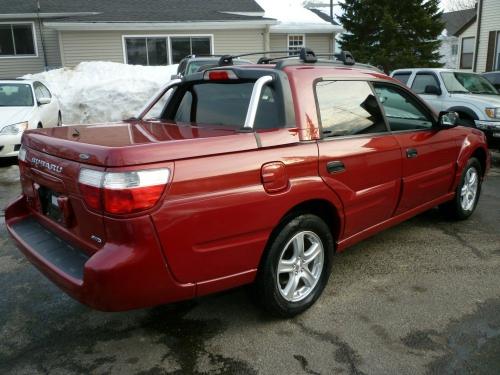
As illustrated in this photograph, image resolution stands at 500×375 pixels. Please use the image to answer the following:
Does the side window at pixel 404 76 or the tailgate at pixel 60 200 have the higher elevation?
the side window at pixel 404 76

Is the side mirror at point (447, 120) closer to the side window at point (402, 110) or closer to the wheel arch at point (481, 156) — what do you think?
the side window at point (402, 110)

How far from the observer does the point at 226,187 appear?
2648 mm

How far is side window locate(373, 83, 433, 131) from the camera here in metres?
4.20

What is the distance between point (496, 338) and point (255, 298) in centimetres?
157

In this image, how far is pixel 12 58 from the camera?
18.8 m

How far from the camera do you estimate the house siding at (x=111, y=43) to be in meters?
18.0

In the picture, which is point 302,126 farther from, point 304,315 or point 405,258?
point 405,258

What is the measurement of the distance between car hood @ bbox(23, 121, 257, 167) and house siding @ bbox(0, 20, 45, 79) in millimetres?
17793

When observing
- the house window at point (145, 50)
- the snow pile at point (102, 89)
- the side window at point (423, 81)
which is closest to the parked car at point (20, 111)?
the snow pile at point (102, 89)

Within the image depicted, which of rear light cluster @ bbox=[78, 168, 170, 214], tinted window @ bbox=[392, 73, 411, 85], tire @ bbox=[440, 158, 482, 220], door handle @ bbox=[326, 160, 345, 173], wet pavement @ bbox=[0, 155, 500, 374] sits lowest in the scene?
wet pavement @ bbox=[0, 155, 500, 374]

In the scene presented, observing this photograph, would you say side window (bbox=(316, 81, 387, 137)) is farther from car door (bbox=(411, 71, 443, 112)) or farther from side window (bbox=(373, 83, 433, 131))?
car door (bbox=(411, 71, 443, 112))

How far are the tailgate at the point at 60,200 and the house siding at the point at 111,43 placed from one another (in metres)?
16.3

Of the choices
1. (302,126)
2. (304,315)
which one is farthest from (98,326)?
Result: (302,126)

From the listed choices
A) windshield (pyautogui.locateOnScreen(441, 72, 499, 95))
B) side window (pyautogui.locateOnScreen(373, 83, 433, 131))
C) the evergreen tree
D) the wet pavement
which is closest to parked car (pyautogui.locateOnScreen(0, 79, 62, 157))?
the wet pavement
